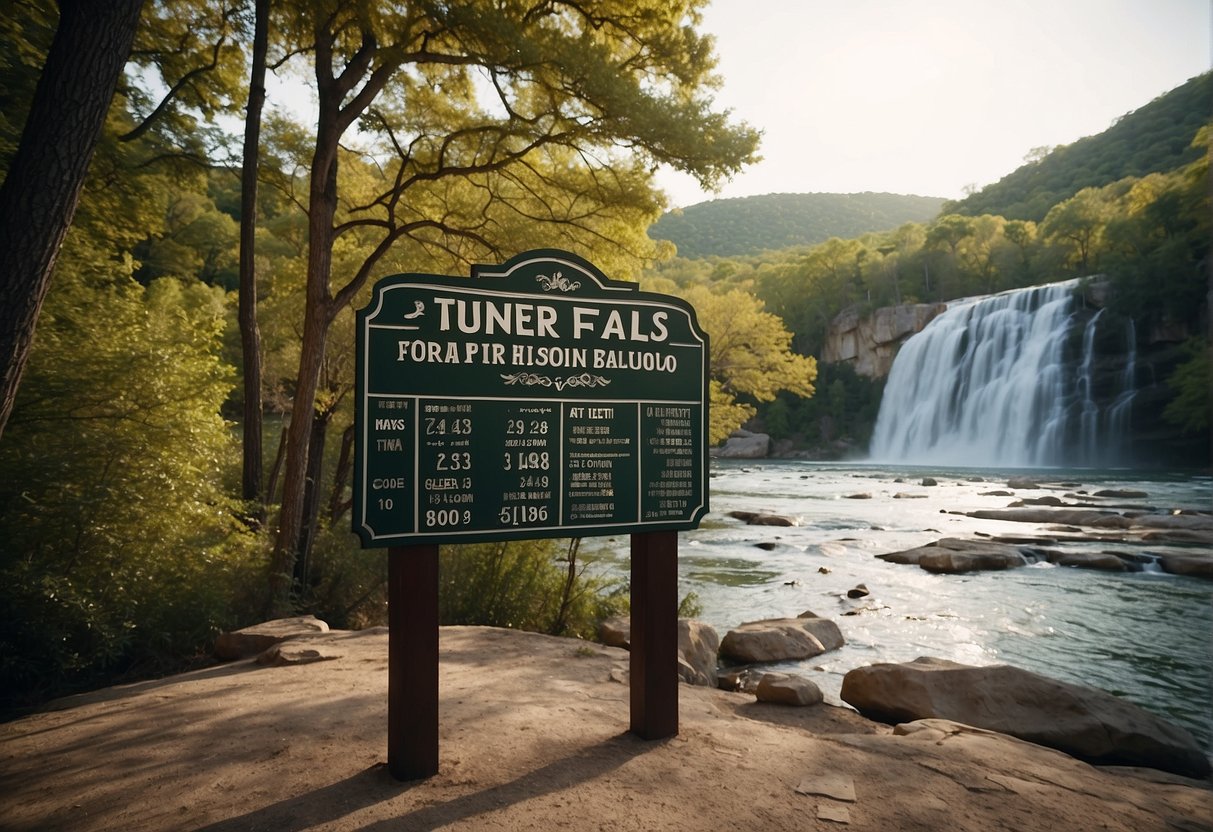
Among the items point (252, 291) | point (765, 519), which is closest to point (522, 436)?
point (252, 291)

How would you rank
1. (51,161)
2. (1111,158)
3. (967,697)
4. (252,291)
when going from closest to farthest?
1. (51,161)
2. (967,697)
3. (252,291)
4. (1111,158)

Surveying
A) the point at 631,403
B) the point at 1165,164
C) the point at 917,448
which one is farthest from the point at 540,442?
the point at 1165,164

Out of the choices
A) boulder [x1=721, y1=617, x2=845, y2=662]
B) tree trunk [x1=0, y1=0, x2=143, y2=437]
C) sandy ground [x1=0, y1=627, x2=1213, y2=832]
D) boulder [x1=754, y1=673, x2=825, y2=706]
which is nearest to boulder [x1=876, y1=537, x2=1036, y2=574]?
boulder [x1=721, y1=617, x2=845, y2=662]

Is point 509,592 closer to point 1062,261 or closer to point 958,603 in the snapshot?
point 958,603

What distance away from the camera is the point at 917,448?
4459cm

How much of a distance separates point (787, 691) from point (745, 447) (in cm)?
5045

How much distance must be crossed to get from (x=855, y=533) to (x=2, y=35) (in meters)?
19.0

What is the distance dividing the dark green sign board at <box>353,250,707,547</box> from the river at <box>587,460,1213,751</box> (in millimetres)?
Result: 4394

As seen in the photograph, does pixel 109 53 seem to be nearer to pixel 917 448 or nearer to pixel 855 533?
pixel 855 533

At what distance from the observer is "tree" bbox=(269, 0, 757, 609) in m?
8.20

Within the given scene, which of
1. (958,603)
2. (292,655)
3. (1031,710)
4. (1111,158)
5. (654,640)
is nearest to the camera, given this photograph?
(654,640)

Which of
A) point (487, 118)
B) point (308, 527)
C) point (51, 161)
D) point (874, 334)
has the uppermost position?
point (874, 334)

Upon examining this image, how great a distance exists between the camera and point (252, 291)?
10484 mm

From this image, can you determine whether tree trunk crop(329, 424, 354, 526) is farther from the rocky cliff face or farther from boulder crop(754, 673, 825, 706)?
the rocky cliff face
